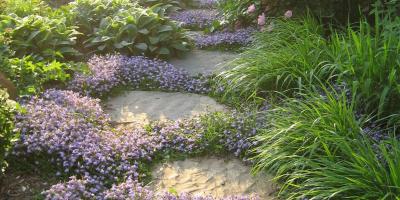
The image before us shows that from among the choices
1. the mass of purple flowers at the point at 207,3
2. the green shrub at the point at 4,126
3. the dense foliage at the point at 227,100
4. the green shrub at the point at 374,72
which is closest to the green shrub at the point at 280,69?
the dense foliage at the point at 227,100

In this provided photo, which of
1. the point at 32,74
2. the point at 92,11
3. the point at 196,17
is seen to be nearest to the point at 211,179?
the point at 32,74

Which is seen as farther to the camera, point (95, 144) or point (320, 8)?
point (320, 8)

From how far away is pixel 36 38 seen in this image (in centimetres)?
576

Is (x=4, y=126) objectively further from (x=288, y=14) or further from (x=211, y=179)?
(x=288, y=14)

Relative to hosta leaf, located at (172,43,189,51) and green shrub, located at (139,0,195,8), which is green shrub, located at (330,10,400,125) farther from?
green shrub, located at (139,0,195,8)

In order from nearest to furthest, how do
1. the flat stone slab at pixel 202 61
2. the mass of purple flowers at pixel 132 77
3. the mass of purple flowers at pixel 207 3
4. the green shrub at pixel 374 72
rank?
the green shrub at pixel 374 72, the mass of purple flowers at pixel 132 77, the flat stone slab at pixel 202 61, the mass of purple flowers at pixel 207 3

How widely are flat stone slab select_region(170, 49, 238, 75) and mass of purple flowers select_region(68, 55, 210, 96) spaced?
11.3 inches

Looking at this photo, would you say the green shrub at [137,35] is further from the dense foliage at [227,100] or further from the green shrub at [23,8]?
the green shrub at [23,8]

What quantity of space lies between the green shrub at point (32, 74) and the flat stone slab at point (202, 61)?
1.52m

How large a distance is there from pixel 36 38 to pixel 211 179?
315cm

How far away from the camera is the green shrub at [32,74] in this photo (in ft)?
15.8

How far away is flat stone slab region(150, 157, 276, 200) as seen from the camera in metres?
3.51

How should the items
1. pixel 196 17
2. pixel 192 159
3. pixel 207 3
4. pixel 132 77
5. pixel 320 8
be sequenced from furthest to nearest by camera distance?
1. pixel 207 3
2. pixel 196 17
3. pixel 320 8
4. pixel 132 77
5. pixel 192 159

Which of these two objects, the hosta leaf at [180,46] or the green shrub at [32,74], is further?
the hosta leaf at [180,46]
